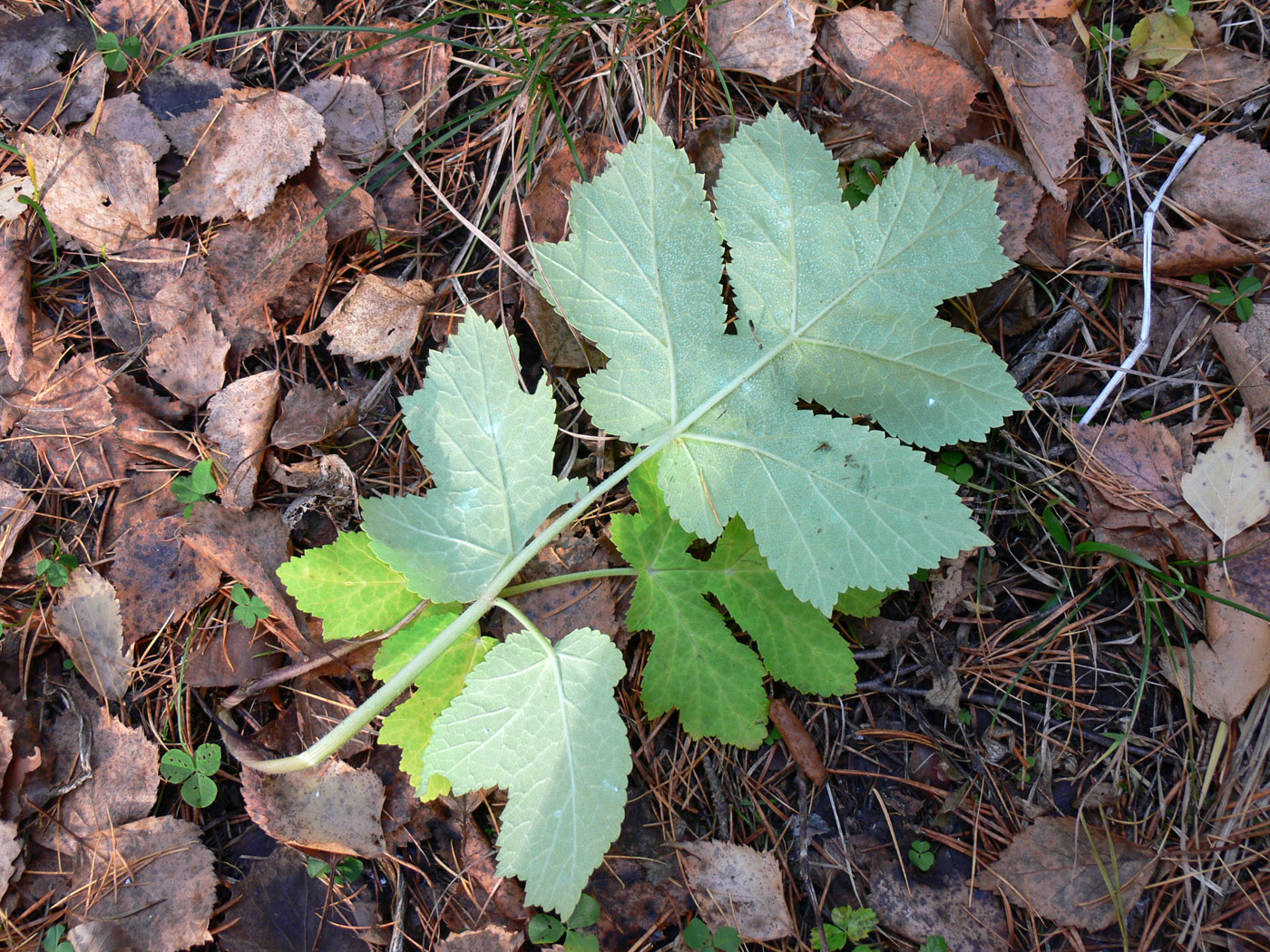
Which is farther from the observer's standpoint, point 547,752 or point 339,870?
point 339,870

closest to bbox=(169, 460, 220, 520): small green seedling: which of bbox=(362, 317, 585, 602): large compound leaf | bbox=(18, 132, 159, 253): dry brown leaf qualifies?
bbox=(362, 317, 585, 602): large compound leaf

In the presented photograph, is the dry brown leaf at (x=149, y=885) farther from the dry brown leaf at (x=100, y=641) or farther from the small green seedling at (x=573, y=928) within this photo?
the small green seedling at (x=573, y=928)

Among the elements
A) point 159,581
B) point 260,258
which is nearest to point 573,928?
point 159,581

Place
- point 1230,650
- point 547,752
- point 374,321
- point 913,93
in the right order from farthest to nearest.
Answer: point 374,321 → point 913,93 → point 1230,650 → point 547,752

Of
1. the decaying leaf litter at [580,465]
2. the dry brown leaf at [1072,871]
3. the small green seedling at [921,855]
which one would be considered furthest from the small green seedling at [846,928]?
the dry brown leaf at [1072,871]

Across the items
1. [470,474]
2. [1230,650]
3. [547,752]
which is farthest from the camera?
[1230,650]

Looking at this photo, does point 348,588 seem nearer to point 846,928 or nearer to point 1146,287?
point 846,928

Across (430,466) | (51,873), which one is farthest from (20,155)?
(51,873)

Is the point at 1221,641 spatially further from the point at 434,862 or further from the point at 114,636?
the point at 114,636
